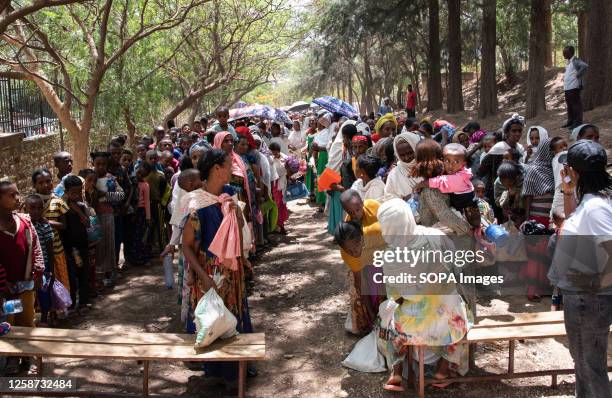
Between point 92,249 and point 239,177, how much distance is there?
184 centimetres

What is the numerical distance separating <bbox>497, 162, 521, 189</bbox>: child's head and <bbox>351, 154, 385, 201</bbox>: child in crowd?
1.48 meters

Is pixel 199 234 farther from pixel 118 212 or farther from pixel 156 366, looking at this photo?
pixel 118 212

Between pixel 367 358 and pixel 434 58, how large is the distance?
19.2 metres

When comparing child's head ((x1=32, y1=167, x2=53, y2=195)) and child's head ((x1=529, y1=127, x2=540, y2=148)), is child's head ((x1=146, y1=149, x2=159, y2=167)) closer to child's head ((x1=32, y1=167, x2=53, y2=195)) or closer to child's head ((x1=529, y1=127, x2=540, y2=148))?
child's head ((x1=32, y1=167, x2=53, y2=195))

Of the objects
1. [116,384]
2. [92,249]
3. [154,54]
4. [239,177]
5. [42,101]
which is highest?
[154,54]

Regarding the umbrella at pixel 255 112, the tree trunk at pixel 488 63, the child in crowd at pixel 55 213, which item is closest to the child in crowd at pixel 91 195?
the child in crowd at pixel 55 213

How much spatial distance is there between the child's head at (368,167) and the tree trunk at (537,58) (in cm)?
1030

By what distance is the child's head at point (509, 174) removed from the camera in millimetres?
6586

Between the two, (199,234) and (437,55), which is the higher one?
(437,55)

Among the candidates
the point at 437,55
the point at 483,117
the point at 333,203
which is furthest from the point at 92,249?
the point at 437,55

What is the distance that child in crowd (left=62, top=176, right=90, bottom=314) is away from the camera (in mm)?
6156

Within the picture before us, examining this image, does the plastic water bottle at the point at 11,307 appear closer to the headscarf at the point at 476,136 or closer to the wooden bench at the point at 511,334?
the wooden bench at the point at 511,334

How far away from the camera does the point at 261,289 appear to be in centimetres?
733

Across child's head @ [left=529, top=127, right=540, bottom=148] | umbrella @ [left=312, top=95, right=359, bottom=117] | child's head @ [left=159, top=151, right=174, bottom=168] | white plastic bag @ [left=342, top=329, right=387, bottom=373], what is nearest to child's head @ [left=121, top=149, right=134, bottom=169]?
child's head @ [left=159, top=151, right=174, bottom=168]
